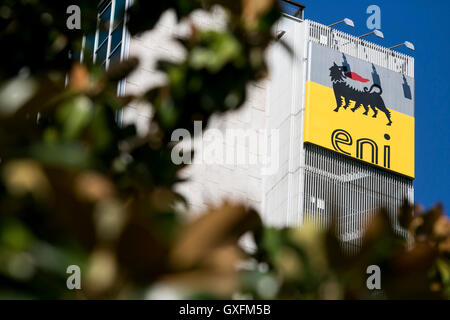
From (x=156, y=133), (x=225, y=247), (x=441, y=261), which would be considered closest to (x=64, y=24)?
(x=156, y=133)

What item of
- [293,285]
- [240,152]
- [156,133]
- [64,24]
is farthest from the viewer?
[240,152]

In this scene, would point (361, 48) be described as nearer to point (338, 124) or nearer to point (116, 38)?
point (338, 124)

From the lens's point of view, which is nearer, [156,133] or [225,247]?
[225,247]

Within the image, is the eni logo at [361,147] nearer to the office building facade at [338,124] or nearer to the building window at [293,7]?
the office building facade at [338,124]

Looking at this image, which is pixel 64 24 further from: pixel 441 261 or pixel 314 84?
pixel 314 84

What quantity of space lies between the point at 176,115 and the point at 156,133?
16 centimetres

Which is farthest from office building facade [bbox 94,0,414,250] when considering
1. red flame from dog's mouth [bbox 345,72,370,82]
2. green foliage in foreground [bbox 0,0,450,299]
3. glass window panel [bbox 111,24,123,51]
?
green foliage in foreground [bbox 0,0,450,299]

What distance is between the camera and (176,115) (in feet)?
6.38

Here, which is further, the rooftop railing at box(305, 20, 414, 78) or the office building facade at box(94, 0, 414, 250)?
the rooftop railing at box(305, 20, 414, 78)

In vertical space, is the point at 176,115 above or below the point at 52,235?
above

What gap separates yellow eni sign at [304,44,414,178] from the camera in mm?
36312

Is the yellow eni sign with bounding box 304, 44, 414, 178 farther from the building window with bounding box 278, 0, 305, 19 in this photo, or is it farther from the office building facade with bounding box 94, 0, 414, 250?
the building window with bounding box 278, 0, 305, 19

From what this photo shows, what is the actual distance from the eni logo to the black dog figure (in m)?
1.26
